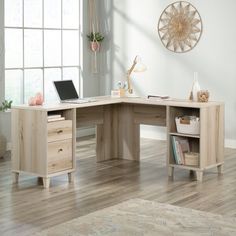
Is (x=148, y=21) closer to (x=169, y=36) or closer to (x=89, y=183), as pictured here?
(x=169, y=36)

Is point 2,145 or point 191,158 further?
point 2,145

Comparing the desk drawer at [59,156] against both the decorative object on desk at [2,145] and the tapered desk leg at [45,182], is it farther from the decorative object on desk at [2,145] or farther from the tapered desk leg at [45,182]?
the decorative object on desk at [2,145]

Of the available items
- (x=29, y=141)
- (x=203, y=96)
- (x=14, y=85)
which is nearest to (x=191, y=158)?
(x=203, y=96)

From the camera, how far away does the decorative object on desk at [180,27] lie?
7.89 metres

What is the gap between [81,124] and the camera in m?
6.40

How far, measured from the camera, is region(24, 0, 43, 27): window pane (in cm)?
764

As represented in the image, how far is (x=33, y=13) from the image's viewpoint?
774 centimetres

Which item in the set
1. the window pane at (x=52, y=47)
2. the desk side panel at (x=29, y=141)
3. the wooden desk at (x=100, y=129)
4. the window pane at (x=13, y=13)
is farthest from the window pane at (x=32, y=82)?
the desk side panel at (x=29, y=141)

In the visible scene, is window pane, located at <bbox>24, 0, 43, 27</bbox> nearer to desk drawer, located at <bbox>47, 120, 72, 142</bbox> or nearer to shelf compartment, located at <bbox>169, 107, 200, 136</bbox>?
desk drawer, located at <bbox>47, 120, 72, 142</bbox>

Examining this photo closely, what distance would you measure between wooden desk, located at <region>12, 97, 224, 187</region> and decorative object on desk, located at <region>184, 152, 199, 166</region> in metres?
0.04

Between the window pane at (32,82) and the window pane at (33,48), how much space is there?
100mm

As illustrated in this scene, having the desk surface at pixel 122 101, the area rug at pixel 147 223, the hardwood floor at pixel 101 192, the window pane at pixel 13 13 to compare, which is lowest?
the area rug at pixel 147 223

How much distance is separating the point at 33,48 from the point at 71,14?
0.89 metres

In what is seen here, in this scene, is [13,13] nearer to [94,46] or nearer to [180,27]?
[94,46]
